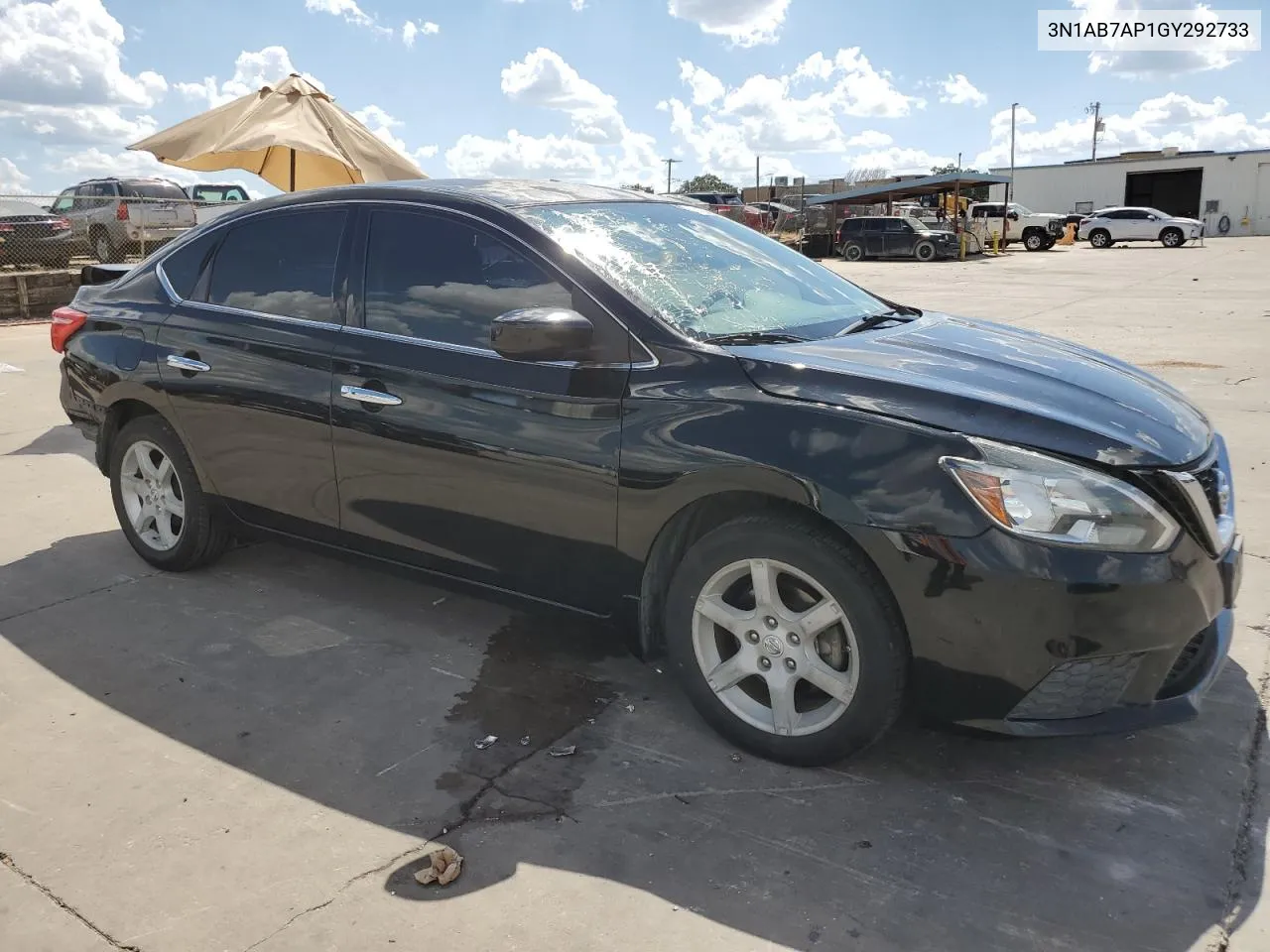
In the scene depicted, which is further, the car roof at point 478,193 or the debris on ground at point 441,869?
the car roof at point 478,193

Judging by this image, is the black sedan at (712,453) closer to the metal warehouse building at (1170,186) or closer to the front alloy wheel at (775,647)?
the front alloy wheel at (775,647)

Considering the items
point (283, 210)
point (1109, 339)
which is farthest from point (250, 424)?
point (1109, 339)

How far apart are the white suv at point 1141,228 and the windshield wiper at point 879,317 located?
40.4 metres

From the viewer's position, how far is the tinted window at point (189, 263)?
14.6 ft

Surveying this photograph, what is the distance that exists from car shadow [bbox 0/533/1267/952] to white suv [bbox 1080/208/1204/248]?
40.7 m

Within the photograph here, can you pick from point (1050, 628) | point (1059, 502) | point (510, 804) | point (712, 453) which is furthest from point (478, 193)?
point (1050, 628)

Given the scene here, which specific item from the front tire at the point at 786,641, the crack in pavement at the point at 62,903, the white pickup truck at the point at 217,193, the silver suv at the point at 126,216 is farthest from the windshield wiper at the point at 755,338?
the white pickup truck at the point at 217,193

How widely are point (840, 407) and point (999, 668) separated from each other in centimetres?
78

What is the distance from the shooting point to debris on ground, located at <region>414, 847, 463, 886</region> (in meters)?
2.62

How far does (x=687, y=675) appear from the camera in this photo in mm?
3229

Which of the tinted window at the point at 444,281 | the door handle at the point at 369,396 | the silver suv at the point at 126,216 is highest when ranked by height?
the silver suv at the point at 126,216

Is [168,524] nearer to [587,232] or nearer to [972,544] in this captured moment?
[587,232]

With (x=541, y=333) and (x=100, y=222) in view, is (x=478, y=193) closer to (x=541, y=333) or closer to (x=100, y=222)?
(x=541, y=333)

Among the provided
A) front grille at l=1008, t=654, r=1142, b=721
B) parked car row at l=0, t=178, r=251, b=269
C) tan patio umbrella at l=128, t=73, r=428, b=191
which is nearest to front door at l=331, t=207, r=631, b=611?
front grille at l=1008, t=654, r=1142, b=721
